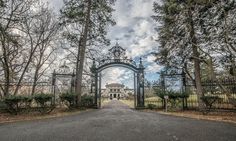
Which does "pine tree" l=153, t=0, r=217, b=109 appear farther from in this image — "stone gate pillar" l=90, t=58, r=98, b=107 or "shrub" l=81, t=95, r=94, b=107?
"shrub" l=81, t=95, r=94, b=107

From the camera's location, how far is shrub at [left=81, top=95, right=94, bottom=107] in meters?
16.2

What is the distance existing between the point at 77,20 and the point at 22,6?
427 centimetres

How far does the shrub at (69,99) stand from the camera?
42.4 ft

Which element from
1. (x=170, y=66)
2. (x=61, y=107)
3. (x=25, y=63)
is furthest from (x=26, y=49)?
(x=170, y=66)

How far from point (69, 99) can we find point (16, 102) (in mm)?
3598

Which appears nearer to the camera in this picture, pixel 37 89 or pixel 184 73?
pixel 184 73

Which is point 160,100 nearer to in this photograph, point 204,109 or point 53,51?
point 204,109

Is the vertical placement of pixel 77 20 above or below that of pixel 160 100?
above

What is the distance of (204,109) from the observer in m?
11.9

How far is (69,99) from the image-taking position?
13211 mm

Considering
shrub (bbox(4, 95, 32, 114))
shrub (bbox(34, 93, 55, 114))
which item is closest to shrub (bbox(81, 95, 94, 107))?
shrub (bbox(34, 93, 55, 114))

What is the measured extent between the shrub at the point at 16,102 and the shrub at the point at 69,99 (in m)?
2.45

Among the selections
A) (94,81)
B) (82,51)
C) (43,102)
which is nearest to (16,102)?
(43,102)

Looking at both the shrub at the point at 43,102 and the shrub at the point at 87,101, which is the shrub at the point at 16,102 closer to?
the shrub at the point at 43,102
